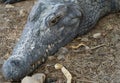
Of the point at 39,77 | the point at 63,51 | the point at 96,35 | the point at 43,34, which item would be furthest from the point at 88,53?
the point at 39,77

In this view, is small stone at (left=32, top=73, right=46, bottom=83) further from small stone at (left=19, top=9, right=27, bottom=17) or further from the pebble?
small stone at (left=19, top=9, right=27, bottom=17)

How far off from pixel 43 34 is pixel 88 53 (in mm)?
471

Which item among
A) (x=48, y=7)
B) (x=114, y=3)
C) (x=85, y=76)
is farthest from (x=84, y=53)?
(x=114, y=3)

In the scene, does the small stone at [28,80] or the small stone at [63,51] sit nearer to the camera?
the small stone at [28,80]

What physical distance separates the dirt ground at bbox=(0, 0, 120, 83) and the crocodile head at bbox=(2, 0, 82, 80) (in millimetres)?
94

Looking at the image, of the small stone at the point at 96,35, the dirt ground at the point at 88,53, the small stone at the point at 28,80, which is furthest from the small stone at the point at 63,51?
the small stone at the point at 28,80

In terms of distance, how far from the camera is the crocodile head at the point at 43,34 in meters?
3.14

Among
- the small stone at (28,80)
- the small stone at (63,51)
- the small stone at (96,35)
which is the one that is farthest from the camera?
the small stone at (96,35)

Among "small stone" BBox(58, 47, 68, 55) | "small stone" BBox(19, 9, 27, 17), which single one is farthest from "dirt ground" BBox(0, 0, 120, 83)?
"small stone" BBox(19, 9, 27, 17)

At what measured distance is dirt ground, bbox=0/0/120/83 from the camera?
3.12m

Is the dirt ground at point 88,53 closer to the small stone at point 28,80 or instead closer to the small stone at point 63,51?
the small stone at point 63,51

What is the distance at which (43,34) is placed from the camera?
349 cm

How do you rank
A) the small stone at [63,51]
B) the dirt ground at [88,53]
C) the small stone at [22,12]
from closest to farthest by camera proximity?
the dirt ground at [88,53], the small stone at [63,51], the small stone at [22,12]

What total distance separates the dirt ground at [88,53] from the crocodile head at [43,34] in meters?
0.09
